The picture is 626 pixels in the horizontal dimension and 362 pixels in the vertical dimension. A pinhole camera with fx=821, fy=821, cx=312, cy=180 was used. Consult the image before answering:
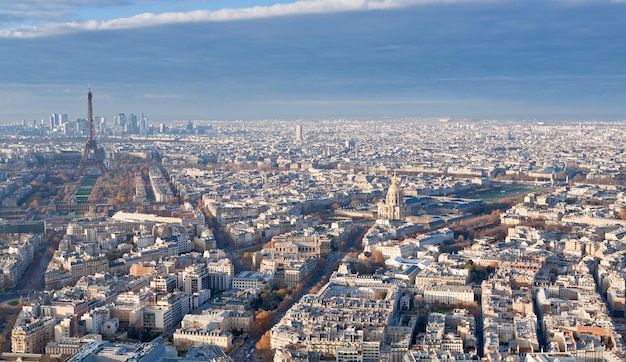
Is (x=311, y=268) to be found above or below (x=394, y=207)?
below

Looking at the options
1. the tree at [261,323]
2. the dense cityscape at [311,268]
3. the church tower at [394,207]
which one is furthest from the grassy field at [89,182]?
the tree at [261,323]

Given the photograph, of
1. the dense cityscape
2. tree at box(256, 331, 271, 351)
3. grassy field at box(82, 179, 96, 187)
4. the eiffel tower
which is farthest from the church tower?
the eiffel tower

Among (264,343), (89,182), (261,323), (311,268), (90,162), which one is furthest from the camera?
(90,162)

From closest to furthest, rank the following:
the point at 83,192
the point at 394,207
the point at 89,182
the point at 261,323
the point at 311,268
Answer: the point at 261,323
the point at 311,268
the point at 394,207
the point at 83,192
the point at 89,182

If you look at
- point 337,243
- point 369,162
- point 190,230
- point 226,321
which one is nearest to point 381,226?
point 337,243

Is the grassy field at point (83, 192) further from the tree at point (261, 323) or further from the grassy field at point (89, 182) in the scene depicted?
the tree at point (261, 323)

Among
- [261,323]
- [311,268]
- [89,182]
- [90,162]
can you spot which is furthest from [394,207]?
[90,162]

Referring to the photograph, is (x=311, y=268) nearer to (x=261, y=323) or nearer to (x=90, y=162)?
(x=261, y=323)

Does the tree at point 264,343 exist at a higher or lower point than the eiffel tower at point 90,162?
lower

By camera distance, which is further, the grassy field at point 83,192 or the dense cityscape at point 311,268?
the grassy field at point 83,192

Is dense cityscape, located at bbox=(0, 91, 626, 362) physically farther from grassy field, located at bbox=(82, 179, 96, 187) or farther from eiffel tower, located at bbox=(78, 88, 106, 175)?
eiffel tower, located at bbox=(78, 88, 106, 175)
